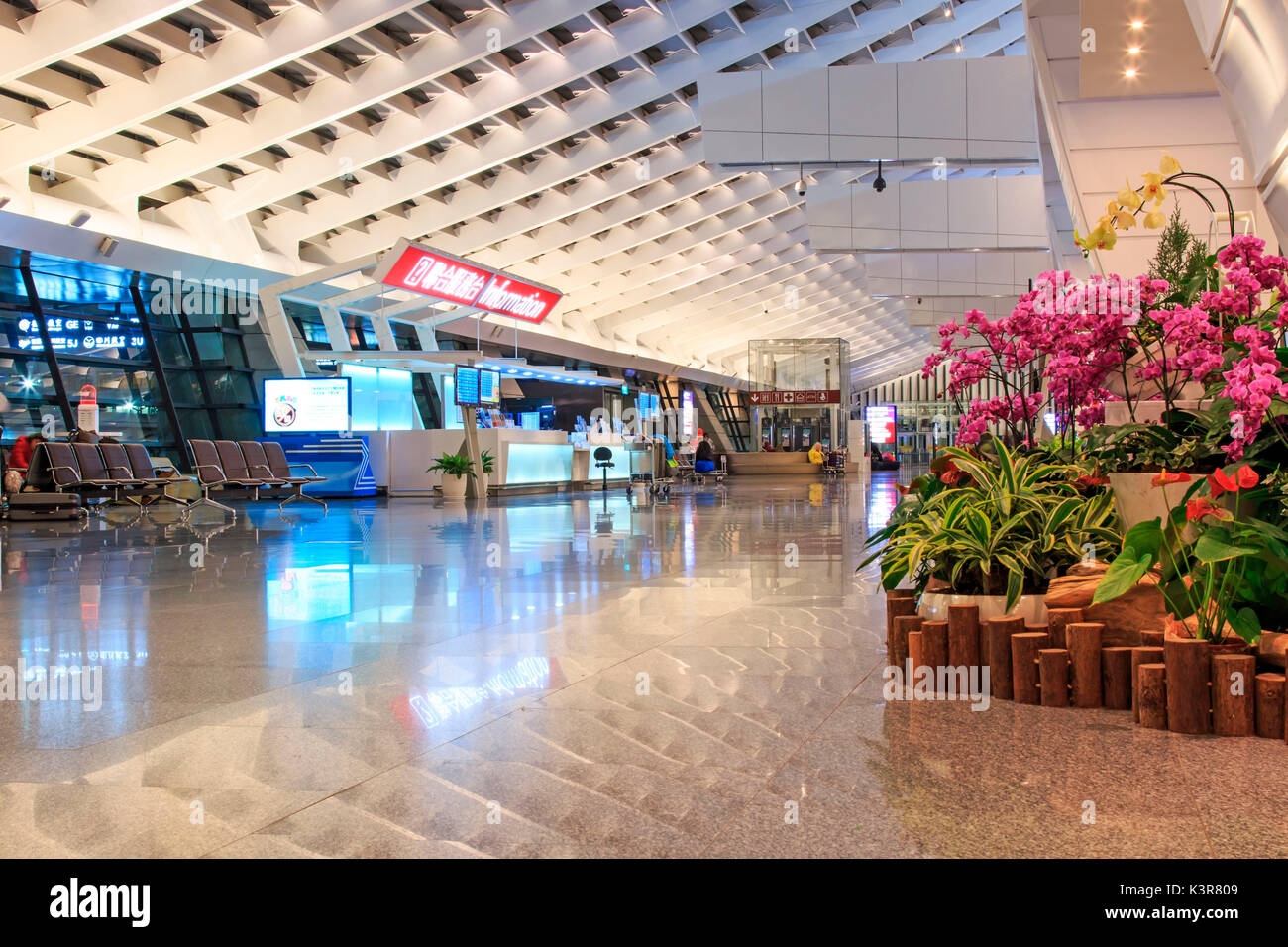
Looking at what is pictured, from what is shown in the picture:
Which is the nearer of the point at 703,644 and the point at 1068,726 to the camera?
the point at 1068,726

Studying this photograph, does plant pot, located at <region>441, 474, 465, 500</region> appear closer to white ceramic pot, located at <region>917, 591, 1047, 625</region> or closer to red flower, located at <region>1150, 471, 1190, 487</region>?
white ceramic pot, located at <region>917, 591, 1047, 625</region>

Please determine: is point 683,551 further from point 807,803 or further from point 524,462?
point 524,462

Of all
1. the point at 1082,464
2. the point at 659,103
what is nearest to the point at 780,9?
the point at 659,103

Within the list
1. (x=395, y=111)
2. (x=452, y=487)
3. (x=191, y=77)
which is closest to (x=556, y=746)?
(x=191, y=77)

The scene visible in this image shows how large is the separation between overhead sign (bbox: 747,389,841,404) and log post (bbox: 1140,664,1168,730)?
33232mm

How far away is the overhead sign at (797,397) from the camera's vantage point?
35562 millimetres

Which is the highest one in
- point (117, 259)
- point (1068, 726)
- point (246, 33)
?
point (246, 33)

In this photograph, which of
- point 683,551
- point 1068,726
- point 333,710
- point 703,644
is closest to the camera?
point 1068,726

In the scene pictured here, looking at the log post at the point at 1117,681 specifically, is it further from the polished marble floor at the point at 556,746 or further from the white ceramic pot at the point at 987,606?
the white ceramic pot at the point at 987,606

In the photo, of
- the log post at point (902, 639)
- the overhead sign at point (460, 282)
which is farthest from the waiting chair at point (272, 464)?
the log post at point (902, 639)

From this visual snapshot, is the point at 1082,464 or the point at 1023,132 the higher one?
the point at 1023,132

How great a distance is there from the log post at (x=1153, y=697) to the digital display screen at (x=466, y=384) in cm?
1701

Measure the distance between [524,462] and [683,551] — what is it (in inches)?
564

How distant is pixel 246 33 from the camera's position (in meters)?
12.7
